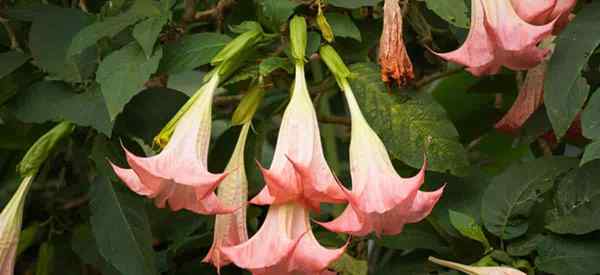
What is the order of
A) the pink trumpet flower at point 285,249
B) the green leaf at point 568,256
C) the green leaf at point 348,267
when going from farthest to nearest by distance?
the green leaf at point 348,267, the green leaf at point 568,256, the pink trumpet flower at point 285,249

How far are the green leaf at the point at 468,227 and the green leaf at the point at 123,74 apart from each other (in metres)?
0.41

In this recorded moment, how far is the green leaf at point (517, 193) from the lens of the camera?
3.69 ft

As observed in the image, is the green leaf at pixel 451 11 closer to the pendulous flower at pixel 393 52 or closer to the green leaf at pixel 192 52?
the pendulous flower at pixel 393 52

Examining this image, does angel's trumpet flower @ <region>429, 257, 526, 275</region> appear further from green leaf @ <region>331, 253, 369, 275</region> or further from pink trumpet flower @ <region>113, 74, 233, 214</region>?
pink trumpet flower @ <region>113, 74, 233, 214</region>

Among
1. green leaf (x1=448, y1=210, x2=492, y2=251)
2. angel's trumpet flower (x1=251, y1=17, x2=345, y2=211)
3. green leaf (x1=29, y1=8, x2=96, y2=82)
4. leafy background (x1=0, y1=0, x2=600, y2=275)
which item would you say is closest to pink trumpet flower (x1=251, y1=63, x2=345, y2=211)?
angel's trumpet flower (x1=251, y1=17, x2=345, y2=211)

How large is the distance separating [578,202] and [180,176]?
0.48 metres

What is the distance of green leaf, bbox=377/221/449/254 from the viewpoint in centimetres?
118

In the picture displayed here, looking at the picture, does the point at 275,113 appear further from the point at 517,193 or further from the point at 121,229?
the point at 517,193

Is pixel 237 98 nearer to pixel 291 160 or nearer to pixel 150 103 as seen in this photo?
pixel 150 103

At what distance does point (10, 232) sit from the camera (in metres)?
1.20

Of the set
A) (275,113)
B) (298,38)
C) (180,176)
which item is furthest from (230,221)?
(275,113)

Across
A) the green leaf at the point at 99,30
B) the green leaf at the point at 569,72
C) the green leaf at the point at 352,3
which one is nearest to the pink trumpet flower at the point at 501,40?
the green leaf at the point at 569,72

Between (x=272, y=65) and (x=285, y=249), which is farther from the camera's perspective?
(x=272, y=65)

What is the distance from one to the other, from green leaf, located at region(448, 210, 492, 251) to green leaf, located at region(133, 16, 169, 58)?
1.36ft
